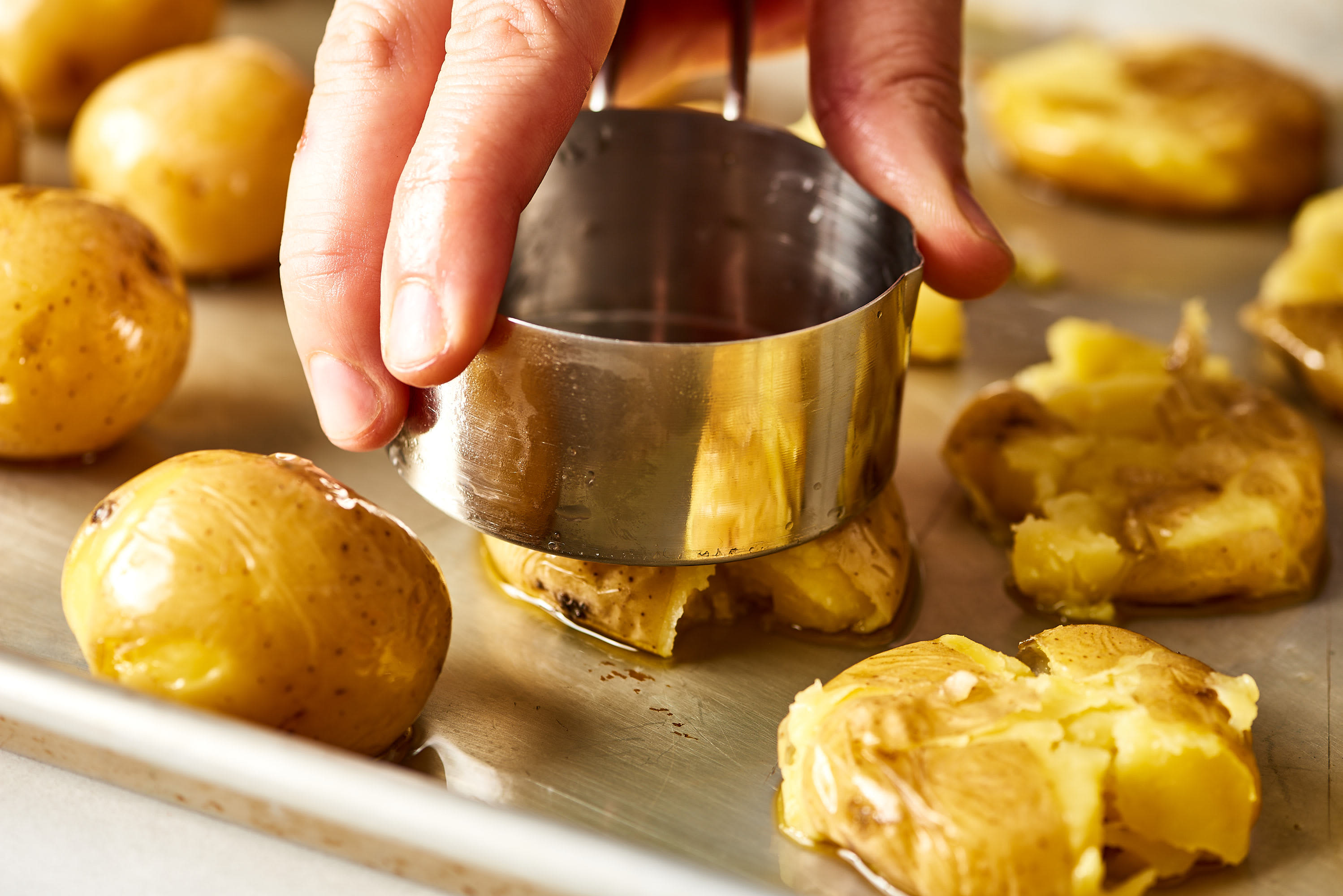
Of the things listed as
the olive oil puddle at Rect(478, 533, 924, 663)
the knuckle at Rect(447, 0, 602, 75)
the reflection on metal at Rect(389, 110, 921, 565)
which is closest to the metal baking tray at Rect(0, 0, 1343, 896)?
the olive oil puddle at Rect(478, 533, 924, 663)

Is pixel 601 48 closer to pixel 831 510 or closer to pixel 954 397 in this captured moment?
pixel 831 510

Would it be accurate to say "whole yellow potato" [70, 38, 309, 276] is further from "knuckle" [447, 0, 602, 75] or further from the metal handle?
"knuckle" [447, 0, 602, 75]

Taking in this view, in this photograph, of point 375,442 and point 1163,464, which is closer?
point 375,442

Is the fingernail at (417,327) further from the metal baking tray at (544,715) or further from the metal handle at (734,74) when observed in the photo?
the metal handle at (734,74)

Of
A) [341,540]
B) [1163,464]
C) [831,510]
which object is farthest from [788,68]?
[341,540]

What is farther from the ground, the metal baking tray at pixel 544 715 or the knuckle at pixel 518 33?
the knuckle at pixel 518 33

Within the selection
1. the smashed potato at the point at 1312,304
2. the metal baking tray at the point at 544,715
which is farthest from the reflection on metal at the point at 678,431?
the smashed potato at the point at 1312,304

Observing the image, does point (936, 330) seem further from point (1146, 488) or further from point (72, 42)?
point (72, 42)
